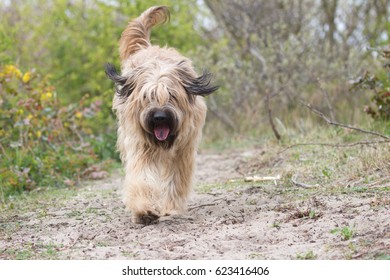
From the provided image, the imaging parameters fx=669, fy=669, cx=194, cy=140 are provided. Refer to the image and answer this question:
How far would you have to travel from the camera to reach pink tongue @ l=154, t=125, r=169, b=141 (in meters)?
5.41

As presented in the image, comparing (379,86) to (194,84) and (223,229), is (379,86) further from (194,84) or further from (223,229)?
(223,229)

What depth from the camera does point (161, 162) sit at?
5754 millimetres

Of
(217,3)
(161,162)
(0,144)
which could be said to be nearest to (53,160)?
(0,144)

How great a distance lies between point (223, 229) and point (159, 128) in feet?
3.42

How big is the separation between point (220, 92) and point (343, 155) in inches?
185

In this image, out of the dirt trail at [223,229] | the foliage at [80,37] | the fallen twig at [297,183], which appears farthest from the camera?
the foliage at [80,37]

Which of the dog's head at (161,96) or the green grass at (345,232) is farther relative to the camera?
the dog's head at (161,96)

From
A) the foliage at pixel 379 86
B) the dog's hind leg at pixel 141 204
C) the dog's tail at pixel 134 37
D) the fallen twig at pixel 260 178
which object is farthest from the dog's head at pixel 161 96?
the foliage at pixel 379 86

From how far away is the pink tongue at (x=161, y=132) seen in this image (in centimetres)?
541

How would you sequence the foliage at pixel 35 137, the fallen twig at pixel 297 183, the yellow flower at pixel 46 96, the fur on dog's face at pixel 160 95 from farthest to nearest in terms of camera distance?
the yellow flower at pixel 46 96 < the foliage at pixel 35 137 < the fallen twig at pixel 297 183 < the fur on dog's face at pixel 160 95

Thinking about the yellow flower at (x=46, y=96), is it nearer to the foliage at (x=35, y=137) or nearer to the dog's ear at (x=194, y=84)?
the foliage at (x=35, y=137)

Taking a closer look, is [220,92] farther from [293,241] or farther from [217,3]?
[293,241]

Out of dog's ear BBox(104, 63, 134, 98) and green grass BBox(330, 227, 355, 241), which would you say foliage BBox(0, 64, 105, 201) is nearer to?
dog's ear BBox(104, 63, 134, 98)

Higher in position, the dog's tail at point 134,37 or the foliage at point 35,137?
the dog's tail at point 134,37
